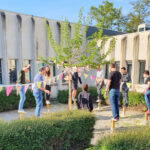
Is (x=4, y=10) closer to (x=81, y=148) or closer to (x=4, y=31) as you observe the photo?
(x=4, y=31)

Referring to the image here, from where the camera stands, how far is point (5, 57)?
8.80 m

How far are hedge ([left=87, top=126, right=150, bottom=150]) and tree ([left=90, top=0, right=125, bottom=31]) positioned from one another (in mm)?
25245

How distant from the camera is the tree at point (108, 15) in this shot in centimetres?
2628

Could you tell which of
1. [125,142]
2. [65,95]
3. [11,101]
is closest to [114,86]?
[125,142]

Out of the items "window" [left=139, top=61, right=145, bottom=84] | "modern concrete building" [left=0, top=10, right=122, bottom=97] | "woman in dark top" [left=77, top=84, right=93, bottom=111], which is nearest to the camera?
"woman in dark top" [left=77, top=84, right=93, bottom=111]

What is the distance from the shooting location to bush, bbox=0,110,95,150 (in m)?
2.87

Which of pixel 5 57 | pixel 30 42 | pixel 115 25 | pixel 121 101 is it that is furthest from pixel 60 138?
pixel 115 25

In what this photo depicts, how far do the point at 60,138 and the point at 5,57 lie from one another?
6832mm

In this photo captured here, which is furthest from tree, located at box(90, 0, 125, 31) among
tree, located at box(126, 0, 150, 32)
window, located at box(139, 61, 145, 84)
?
window, located at box(139, 61, 145, 84)

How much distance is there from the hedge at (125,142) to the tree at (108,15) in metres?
25.2

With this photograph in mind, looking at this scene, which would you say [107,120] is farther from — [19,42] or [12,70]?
[19,42]

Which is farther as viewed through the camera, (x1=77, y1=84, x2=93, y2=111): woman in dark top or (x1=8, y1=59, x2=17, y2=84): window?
(x1=8, y1=59, x2=17, y2=84): window

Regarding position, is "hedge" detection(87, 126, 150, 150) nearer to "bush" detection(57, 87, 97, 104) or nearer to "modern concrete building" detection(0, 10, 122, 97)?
"bush" detection(57, 87, 97, 104)

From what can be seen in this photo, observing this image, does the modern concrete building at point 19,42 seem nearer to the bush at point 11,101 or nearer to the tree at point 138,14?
the bush at point 11,101
